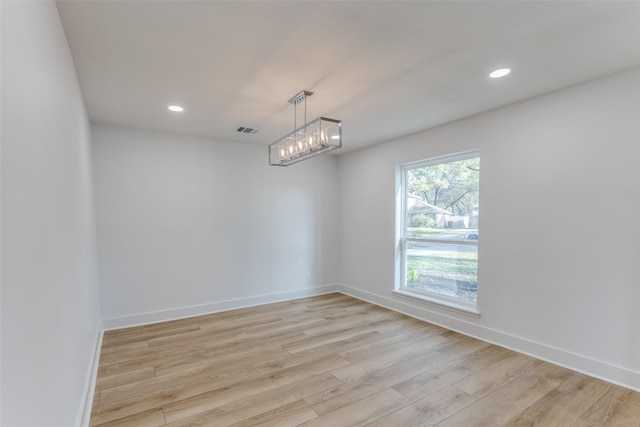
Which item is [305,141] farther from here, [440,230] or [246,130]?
[440,230]

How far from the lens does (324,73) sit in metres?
2.46

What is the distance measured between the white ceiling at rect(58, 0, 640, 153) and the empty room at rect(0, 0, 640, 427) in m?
0.02

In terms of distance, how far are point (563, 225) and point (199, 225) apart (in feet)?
14.1

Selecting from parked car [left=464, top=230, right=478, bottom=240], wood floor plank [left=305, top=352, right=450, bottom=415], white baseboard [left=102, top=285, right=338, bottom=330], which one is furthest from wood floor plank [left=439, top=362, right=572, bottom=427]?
white baseboard [left=102, top=285, right=338, bottom=330]

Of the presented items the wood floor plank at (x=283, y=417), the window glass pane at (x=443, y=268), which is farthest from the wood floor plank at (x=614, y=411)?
the wood floor plank at (x=283, y=417)

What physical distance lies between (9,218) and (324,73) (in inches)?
85.1

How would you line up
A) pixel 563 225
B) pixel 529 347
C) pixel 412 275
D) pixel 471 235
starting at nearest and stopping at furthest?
pixel 563 225 → pixel 529 347 → pixel 471 235 → pixel 412 275

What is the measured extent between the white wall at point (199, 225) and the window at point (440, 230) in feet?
5.16

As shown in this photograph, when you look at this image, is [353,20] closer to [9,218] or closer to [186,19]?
[186,19]

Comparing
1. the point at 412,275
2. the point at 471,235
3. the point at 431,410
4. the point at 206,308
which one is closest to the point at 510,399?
the point at 431,410

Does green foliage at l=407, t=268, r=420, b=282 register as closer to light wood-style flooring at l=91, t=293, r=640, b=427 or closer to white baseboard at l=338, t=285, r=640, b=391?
white baseboard at l=338, t=285, r=640, b=391

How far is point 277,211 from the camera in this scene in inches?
199

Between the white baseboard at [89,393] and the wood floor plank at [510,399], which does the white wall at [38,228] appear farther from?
the wood floor plank at [510,399]

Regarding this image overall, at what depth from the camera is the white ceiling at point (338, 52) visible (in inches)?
68.5
